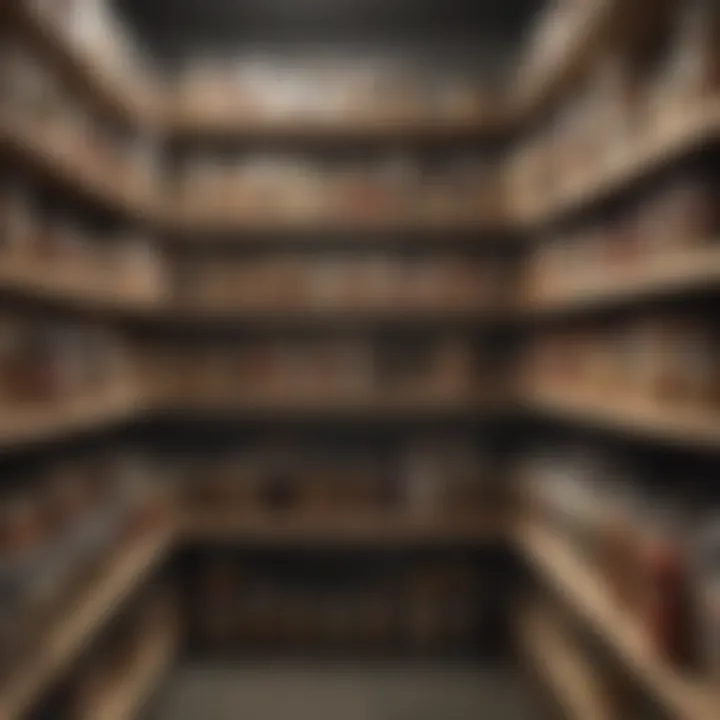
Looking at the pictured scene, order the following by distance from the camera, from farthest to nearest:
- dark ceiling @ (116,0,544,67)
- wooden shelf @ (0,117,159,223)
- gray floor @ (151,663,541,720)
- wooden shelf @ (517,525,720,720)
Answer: dark ceiling @ (116,0,544,67) < gray floor @ (151,663,541,720) < wooden shelf @ (0,117,159,223) < wooden shelf @ (517,525,720,720)

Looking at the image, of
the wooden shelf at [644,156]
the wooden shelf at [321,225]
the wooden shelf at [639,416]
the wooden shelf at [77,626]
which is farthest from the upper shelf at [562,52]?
the wooden shelf at [77,626]

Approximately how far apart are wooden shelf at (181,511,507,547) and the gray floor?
515mm

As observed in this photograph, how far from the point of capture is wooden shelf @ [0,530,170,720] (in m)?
2.04

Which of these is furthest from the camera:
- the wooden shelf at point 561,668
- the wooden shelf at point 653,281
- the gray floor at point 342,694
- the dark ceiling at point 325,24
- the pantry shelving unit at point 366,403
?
the dark ceiling at point 325,24

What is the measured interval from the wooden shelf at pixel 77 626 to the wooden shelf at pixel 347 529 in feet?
1.43

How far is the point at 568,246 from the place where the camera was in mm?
3342

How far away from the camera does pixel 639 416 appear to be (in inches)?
92.6

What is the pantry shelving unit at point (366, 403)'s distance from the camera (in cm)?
211

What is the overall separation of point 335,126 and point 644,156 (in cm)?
183

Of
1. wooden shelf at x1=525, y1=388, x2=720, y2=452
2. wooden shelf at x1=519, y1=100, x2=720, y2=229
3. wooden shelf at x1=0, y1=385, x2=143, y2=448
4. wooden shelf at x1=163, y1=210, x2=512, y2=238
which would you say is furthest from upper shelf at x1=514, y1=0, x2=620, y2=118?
wooden shelf at x1=0, y1=385, x2=143, y2=448

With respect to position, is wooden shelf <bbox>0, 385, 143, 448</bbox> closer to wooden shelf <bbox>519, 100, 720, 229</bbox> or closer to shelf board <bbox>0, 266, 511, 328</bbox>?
shelf board <bbox>0, 266, 511, 328</bbox>

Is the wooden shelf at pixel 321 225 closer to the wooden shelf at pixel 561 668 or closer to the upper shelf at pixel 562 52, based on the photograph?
the upper shelf at pixel 562 52

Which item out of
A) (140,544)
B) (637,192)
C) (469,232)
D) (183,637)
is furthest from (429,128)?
(183,637)

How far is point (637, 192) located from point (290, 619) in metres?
Result: 2.35
